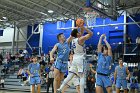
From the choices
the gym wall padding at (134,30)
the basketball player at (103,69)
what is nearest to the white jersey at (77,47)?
the basketball player at (103,69)

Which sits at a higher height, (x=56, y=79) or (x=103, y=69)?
(x=103, y=69)

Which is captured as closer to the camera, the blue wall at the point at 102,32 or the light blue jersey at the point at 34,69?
the light blue jersey at the point at 34,69

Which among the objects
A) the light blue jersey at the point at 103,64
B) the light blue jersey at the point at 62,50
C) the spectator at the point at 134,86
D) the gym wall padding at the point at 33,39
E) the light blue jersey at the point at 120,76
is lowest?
the spectator at the point at 134,86

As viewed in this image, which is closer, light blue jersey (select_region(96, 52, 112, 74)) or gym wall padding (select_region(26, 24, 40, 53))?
light blue jersey (select_region(96, 52, 112, 74))

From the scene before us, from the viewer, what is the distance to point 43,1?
2509 centimetres

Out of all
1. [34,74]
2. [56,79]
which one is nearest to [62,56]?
[56,79]

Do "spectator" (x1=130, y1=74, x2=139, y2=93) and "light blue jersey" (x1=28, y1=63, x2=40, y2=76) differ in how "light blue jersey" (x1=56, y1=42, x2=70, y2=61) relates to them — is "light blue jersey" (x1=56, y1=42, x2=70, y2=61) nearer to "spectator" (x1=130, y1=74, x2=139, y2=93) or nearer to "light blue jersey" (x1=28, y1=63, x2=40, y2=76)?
"light blue jersey" (x1=28, y1=63, x2=40, y2=76)

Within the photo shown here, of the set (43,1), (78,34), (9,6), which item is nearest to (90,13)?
(43,1)

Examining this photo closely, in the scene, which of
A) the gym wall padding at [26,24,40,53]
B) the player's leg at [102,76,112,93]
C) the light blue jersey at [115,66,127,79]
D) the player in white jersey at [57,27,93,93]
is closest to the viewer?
the player in white jersey at [57,27,93,93]

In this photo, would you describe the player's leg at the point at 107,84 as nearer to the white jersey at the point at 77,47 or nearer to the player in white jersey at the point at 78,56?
the player in white jersey at the point at 78,56

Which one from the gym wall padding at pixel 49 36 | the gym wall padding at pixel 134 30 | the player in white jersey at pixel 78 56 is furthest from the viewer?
the gym wall padding at pixel 49 36

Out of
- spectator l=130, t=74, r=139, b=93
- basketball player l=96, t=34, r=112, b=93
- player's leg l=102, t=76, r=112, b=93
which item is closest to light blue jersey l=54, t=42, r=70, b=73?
basketball player l=96, t=34, r=112, b=93

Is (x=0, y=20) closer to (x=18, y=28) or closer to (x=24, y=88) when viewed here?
(x=18, y=28)

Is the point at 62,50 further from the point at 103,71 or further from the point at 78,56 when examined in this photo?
the point at 103,71
